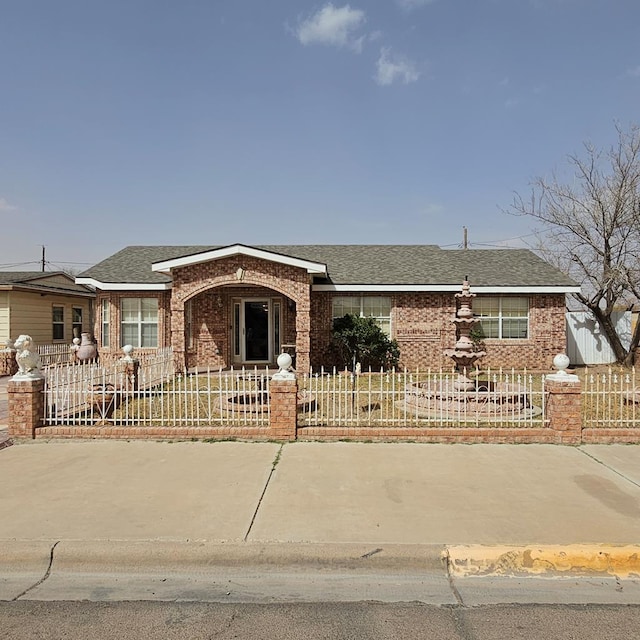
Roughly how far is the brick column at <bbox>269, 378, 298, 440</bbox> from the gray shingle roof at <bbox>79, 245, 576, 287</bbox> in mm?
8320

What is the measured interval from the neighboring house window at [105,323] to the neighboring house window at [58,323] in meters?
4.48

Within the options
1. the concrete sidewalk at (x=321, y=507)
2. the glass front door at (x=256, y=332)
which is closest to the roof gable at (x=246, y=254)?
the glass front door at (x=256, y=332)

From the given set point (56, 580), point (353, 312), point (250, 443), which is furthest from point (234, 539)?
point (353, 312)

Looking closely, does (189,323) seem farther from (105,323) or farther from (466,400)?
(466,400)

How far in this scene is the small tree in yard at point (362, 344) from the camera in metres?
15.1

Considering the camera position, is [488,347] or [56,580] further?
[488,347]

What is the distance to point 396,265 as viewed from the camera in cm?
1780

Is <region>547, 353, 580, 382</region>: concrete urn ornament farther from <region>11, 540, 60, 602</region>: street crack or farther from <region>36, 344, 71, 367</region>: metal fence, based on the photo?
<region>36, 344, 71, 367</region>: metal fence

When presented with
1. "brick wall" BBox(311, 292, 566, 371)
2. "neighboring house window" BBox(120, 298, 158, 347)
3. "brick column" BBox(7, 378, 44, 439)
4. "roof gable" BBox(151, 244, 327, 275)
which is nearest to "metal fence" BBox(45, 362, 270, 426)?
"brick column" BBox(7, 378, 44, 439)

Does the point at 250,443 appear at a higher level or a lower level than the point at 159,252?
lower

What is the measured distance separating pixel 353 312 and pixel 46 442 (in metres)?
10.7

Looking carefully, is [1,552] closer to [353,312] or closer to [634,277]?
[353,312]

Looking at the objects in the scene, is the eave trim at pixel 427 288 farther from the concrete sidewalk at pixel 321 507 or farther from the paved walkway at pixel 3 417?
the concrete sidewalk at pixel 321 507

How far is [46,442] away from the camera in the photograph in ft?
23.6
